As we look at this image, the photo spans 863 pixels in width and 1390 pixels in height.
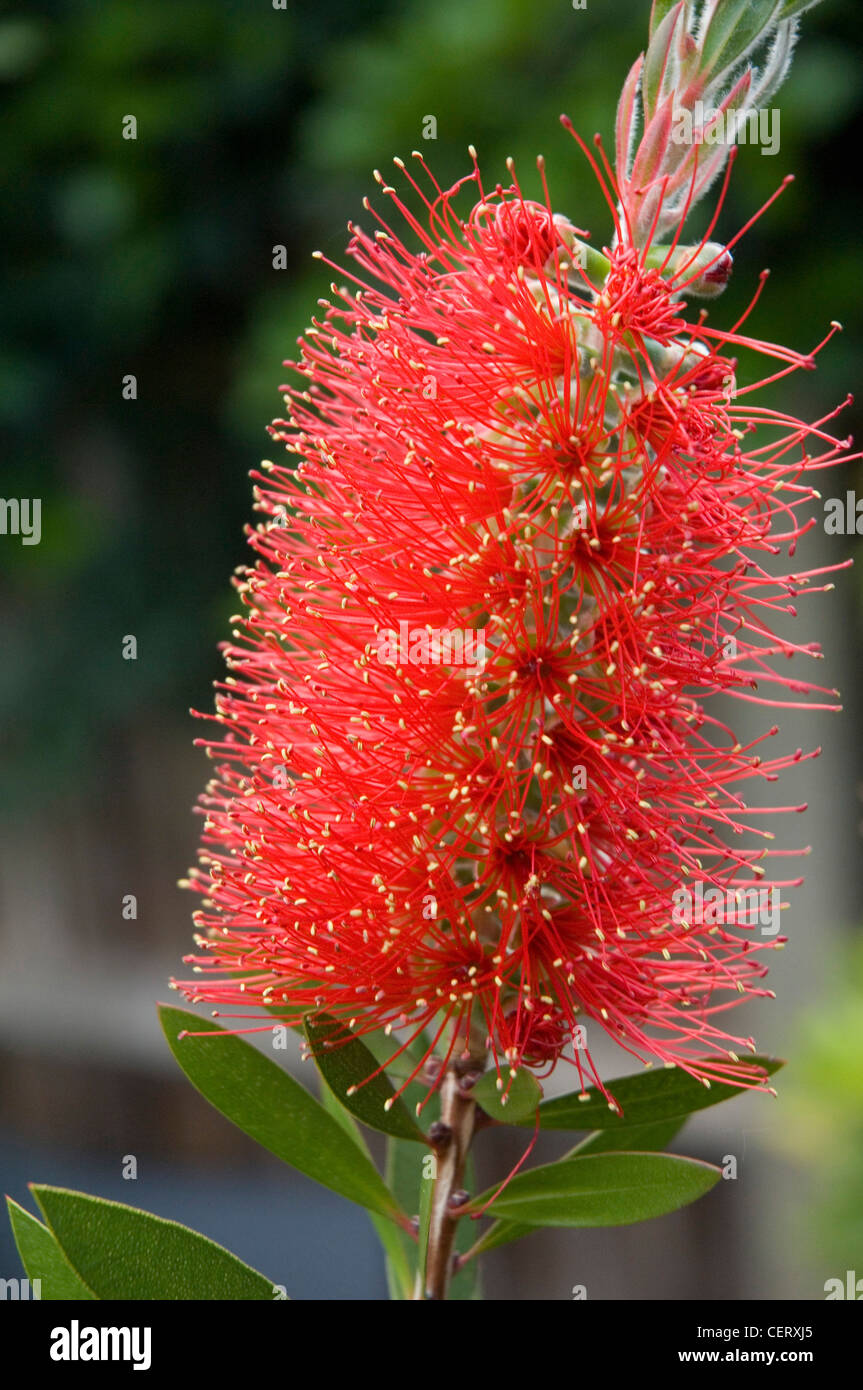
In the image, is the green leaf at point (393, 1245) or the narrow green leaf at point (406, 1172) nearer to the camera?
the green leaf at point (393, 1245)

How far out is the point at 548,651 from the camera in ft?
2.98

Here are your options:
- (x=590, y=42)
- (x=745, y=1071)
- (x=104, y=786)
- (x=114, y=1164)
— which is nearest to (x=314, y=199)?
(x=590, y=42)

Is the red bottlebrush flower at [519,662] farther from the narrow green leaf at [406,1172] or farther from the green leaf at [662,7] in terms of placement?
the narrow green leaf at [406,1172]

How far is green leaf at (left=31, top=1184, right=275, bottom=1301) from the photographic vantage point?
33.0 inches

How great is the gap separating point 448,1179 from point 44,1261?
0.29 metres

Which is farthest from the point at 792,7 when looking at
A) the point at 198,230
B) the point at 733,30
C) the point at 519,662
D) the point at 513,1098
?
the point at 198,230

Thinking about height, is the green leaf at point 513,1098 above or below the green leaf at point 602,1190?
above

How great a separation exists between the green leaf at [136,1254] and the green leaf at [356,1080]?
5.2 inches

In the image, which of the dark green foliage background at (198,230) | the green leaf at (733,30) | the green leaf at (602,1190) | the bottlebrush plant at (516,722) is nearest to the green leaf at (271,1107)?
the bottlebrush plant at (516,722)

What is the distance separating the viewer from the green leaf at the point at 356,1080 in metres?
0.90

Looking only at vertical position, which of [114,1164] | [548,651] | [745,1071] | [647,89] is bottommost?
[114,1164]

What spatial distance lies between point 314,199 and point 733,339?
7.51 ft

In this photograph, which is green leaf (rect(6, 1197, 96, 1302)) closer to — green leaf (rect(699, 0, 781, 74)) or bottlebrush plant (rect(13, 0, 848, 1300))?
bottlebrush plant (rect(13, 0, 848, 1300))
